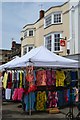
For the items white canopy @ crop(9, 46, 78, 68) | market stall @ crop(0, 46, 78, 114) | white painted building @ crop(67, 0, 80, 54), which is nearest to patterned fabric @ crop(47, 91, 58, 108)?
market stall @ crop(0, 46, 78, 114)

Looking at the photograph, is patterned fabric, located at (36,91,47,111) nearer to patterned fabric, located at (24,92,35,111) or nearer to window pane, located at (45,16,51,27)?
patterned fabric, located at (24,92,35,111)

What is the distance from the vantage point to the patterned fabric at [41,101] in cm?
1079

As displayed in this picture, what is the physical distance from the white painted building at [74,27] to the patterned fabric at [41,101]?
668 centimetres

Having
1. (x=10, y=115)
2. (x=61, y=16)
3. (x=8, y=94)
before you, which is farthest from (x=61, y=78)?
(x=61, y=16)

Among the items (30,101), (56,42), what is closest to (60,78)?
(30,101)

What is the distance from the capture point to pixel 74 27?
18234mm

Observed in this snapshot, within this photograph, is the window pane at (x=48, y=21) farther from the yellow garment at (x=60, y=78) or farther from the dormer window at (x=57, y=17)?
the yellow garment at (x=60, y=78)

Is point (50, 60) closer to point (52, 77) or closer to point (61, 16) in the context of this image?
point (52, 77)

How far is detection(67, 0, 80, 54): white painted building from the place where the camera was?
678 inches

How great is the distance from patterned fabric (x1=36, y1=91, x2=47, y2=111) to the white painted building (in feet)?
21.9

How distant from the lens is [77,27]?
1745 centimetres

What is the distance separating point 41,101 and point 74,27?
8.78m

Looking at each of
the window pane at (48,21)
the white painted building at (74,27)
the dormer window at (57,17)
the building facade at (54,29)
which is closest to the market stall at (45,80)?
the white painted building at (74,27)

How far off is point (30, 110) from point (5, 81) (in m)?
3.71
